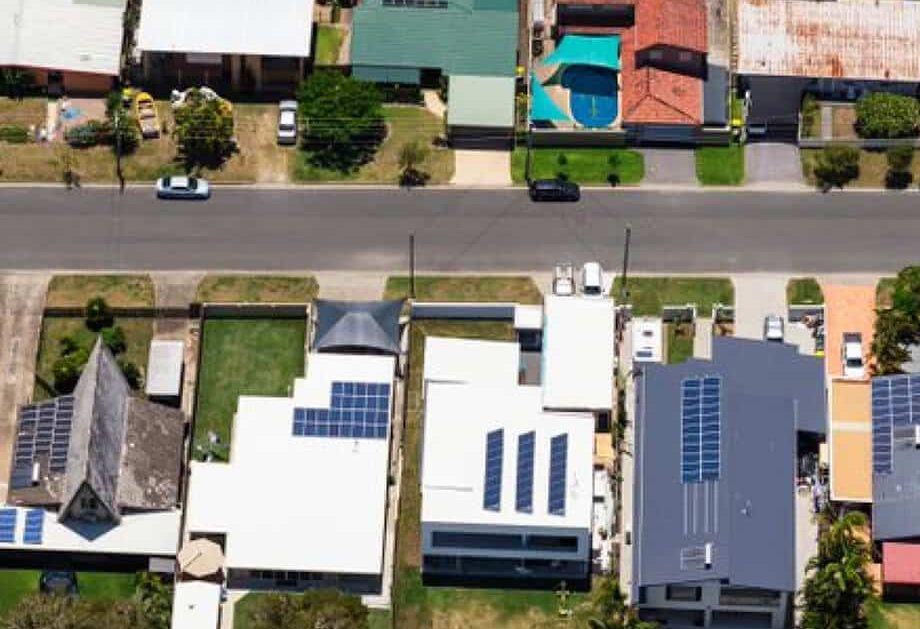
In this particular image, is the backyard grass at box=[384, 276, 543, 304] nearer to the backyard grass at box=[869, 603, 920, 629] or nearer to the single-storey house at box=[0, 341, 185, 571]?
the single-storey house at box=[0, 341, 185, 571]

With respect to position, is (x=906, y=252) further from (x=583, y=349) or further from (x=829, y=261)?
(x=583, y=349)

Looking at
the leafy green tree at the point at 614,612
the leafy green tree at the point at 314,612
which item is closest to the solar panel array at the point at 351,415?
the leafy green tree at the point at 314,612

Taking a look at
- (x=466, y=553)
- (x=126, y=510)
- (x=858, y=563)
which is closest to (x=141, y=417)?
(x=126, y=510)

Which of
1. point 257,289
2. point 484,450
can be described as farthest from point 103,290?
point 484,450

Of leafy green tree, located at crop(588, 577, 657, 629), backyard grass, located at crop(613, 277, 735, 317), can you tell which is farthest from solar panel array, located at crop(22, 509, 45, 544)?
backyard grass, located at crop(613, 277, 735, 317)

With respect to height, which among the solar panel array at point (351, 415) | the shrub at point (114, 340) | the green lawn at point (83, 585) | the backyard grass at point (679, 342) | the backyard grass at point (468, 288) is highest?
the backyard grass at point (468, 288)

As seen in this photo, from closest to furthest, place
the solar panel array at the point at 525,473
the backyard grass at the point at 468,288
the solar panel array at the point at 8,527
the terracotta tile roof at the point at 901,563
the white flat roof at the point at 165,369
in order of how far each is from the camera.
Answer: the terracotta tile roof at the point at 901,563, the solar panel array at the point at 525,473, the solar panel array at the point at 8,527, the white flat roof at the point at 165,369, the backyard grass at the point at 468,288

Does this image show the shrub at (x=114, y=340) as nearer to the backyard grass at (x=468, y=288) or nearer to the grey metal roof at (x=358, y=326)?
the grey metal roof at (x=358, y=326)
